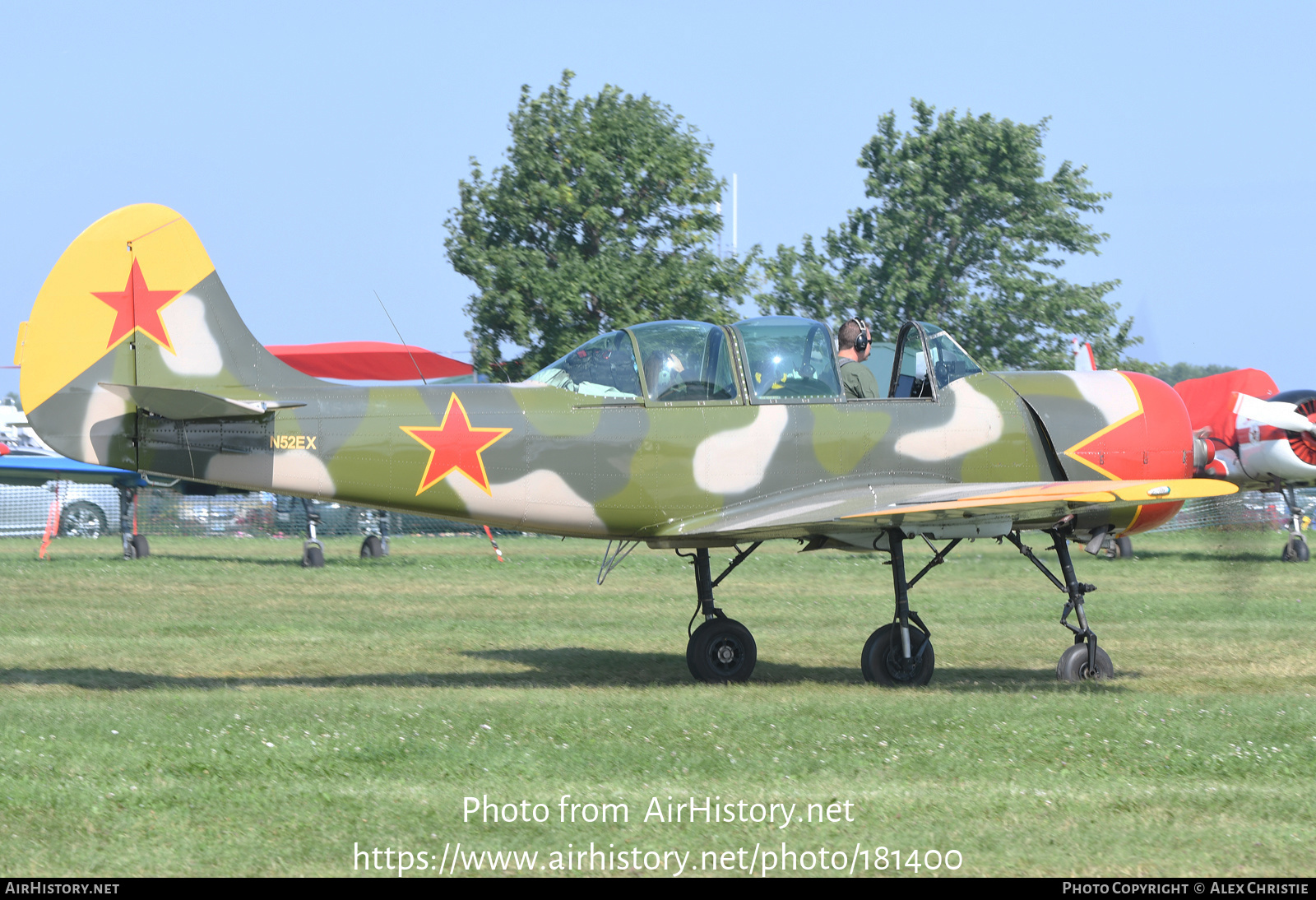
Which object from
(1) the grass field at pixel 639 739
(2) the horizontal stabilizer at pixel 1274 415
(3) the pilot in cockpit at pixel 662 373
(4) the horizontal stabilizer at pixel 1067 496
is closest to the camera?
(1) the grass field at pixel 639 739

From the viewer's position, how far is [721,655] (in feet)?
32.9

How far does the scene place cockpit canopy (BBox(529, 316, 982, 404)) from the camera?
9.20m

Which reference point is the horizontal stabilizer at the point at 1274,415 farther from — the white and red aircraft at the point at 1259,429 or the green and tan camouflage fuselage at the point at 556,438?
the green and tan camouflage fuselage at the point at 556,438

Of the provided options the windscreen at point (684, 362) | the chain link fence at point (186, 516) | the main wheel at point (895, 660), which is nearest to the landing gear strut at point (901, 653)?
the main wheel at point (895, 660)

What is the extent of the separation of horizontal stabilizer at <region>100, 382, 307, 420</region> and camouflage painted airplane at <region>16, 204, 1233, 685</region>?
2 cm

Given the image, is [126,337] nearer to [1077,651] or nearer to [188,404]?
[188,404]

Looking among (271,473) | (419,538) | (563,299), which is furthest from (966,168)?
(271,473)

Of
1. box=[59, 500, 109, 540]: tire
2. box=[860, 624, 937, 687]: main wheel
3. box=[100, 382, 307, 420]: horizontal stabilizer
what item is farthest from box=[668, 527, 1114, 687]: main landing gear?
box=[59, 500, 109, 540]: tire

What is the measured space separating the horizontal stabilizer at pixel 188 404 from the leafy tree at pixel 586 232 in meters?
23.0

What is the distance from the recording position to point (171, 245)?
28.9 feet

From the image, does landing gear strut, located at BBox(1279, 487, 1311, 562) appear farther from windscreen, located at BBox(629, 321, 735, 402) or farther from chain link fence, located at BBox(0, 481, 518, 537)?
chain link fence, located at BBox(0, 481, 518, 537)

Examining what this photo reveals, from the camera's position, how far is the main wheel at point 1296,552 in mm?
21356
